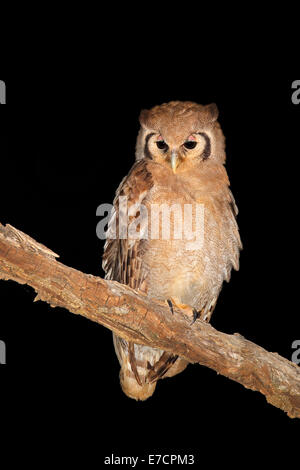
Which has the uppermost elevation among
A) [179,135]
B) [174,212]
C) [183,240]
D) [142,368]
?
[179,135]

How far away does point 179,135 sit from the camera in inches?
84.7

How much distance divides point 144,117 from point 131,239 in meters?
0.59

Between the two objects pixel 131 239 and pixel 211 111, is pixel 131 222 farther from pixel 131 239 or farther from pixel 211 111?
pixel 211 111

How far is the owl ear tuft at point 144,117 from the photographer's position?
7.47 feet

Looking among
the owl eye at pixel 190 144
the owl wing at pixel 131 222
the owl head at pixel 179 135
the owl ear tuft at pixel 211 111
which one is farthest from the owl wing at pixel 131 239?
the owl ear tuft at pixel 211 111

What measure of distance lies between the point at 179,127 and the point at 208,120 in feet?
0.72

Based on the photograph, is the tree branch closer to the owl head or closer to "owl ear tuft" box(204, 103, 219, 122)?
the owl head

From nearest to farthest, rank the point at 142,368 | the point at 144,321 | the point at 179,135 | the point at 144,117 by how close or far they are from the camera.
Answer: the point at 144,321, the point at 179,135, the point at 144,117, the point at 142,368

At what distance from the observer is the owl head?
85.1 inches

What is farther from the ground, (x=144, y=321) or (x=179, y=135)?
(x=179, y=135)

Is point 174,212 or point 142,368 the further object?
point 142,368

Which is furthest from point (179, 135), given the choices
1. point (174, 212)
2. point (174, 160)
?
point (174, 212)

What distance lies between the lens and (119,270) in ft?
7.47

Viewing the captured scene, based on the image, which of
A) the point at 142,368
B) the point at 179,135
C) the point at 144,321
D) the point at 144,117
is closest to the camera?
the point at 144,321
